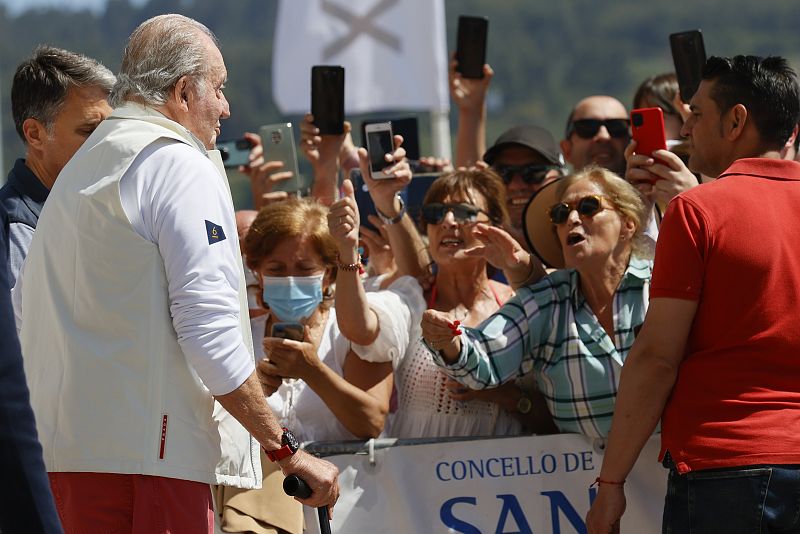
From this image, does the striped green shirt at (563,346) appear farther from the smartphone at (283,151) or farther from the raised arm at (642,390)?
the smartphone at (283,151)

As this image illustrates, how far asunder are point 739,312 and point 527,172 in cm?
236

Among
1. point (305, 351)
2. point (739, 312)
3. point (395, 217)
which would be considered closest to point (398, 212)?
point (395, 217)

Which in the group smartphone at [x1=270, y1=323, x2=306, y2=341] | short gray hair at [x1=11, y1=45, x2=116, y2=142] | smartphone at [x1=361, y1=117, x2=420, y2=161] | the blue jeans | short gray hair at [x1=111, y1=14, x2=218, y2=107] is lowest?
the blue jeans

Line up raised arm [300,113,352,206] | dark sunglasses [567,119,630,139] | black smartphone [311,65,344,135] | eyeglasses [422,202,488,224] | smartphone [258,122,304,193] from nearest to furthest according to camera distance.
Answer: eyeglasses [422,202,488,224] < black smartphone [311,65,344,135] < raised arm [300,113,352,206] < smartphone [258,122,304,193] < dark sunglasses [567,119,630,139]

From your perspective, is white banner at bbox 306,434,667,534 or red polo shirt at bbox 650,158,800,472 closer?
red polo shirt at bbox 650,158,800,472

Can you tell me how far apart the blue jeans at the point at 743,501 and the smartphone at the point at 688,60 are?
2.02m

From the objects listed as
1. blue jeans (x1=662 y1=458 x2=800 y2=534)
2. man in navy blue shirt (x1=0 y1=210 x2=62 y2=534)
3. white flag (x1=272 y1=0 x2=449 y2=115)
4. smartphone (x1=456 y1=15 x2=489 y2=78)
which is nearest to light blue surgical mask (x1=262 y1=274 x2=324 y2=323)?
blue jeans (x1=662 y1=458 x2=800 y2=534)

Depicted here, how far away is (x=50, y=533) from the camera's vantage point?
2553mm

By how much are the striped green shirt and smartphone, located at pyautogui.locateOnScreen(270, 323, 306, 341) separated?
0.54 metres

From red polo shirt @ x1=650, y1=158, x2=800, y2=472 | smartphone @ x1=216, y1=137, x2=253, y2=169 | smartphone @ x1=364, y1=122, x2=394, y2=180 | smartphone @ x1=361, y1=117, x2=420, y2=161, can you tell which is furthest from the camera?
smartphone @ x1=216, y1=137, x2=253, y2=169

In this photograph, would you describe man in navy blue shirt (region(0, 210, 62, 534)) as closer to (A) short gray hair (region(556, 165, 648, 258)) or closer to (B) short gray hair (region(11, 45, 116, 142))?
(B) short gray hair (region(11, 45, 116, 142))

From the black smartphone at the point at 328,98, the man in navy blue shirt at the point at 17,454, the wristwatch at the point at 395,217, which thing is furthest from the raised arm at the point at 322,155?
the man in navy blue shirt at the point at 17,454

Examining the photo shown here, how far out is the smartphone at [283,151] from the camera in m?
6.06

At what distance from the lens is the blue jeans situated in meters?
3.68
